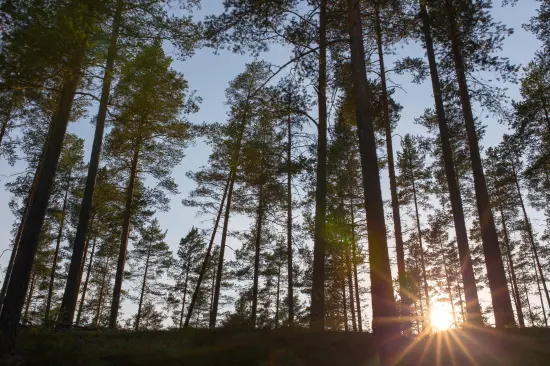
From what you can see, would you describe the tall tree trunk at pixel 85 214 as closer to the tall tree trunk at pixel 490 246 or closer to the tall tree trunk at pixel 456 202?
the tall tree trunk at pixel 456 202

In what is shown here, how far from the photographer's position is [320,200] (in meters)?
10.5

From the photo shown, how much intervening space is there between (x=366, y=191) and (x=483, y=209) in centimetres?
594

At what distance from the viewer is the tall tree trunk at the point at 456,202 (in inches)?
387

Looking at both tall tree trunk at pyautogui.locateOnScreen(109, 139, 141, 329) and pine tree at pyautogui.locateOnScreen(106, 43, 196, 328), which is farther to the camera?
tall tree trunk at pyautogui.locateOnScreen(109, 139, 141, 329)

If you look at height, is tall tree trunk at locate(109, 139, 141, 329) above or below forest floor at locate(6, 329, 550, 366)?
above

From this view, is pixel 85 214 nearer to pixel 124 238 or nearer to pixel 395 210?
pixel 124 238

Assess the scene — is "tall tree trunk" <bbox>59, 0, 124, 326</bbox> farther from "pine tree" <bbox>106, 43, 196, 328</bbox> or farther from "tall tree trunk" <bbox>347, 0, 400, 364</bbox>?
"tall tree trunk" <bbox>347, 0, 400, 364</bbox>

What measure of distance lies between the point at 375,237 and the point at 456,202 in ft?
19.9

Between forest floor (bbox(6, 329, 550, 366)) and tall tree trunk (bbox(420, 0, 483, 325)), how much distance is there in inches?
56.9

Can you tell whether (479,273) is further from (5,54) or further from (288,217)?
(5,54)

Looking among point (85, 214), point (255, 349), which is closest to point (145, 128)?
point (85, 214)

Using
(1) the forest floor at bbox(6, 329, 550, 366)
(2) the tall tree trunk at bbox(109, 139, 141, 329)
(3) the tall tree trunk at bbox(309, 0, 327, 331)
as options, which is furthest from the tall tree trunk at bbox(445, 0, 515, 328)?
(2) the tall tree trunk at bbox(109, 139, 141, 329)

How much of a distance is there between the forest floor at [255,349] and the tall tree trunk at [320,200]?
1763 millimetres

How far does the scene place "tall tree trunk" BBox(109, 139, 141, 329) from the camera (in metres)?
13.9
